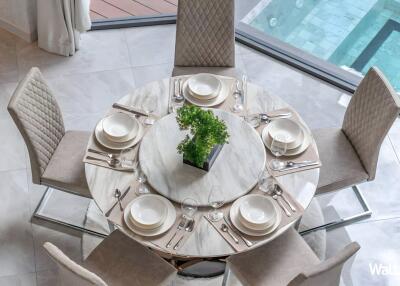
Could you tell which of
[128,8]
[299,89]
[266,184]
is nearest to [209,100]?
[266,184]

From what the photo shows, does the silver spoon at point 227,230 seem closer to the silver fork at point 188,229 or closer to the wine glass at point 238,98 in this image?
the silver fork at point 188,229

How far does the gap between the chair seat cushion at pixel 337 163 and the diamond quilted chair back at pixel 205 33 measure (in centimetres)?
77

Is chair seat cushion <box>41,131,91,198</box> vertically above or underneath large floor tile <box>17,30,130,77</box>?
above

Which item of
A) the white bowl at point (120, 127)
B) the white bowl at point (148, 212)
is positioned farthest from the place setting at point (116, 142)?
the white bowl at point (148, 212)

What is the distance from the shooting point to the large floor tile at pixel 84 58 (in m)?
4.66

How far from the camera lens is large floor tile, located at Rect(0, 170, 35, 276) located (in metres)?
3.62

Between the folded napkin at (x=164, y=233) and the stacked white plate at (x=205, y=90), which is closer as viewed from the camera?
the folded napkin at (x=164, y=233)

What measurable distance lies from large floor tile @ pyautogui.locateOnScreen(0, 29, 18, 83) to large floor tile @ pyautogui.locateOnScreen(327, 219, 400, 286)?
7.96ft

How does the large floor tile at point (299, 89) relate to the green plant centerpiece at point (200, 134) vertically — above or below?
below

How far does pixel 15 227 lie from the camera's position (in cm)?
378

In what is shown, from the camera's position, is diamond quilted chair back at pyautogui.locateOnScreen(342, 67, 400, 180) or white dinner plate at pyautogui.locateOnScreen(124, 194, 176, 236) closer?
white dinner plate at pyautogui.locateOnScreen(124, 194, 176, 236)

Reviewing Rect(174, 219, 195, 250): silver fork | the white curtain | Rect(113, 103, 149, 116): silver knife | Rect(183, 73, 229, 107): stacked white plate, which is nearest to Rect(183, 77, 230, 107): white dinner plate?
Rect(183, 73, 229, 107): stacked white plate

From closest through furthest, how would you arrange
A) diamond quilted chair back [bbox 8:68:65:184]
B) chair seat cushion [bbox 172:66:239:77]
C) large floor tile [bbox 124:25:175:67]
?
diamond quilted chair back [bbox 8:68:65:184] < chair seat cushion [bbox 172:66:239:77] < large floor tile [bbox 124:25:175:67]

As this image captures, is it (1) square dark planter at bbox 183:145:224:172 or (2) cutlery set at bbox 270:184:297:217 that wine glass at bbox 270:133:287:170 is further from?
(1) square dark planter at bbox 183:145:224:172
